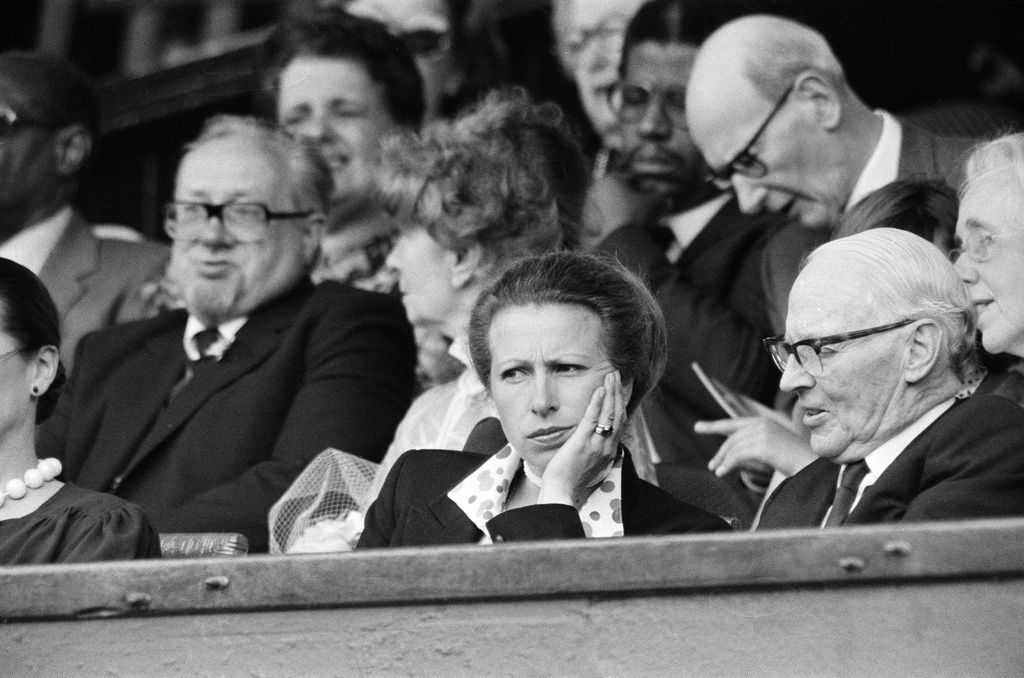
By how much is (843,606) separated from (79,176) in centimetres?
372

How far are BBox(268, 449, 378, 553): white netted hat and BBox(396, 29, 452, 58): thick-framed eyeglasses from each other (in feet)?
8.25

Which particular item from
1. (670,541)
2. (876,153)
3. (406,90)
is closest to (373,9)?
(406,90)

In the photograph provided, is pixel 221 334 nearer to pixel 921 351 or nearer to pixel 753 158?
pixel 753 158

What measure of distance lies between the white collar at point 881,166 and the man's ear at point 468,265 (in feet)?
3.12

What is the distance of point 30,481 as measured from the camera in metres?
3.71

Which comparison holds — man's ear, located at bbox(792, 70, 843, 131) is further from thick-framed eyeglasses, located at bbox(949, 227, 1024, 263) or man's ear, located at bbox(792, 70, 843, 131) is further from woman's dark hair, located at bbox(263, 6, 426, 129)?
woman's dark hair, located at bbox(263, 6, 426, 129)

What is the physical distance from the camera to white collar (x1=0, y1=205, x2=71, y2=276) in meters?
5.66

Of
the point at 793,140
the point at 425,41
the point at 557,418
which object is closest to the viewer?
the point at 557,418

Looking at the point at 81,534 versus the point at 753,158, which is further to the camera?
the point at 753,158

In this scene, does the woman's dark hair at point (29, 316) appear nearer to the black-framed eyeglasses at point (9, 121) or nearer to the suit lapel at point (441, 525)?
the suit lapel at point (441, 525)

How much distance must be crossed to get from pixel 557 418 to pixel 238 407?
1.43 meters

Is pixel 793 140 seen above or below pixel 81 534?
above

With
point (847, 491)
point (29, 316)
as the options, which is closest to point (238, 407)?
point (29, 316)

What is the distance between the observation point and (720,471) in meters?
3.99
